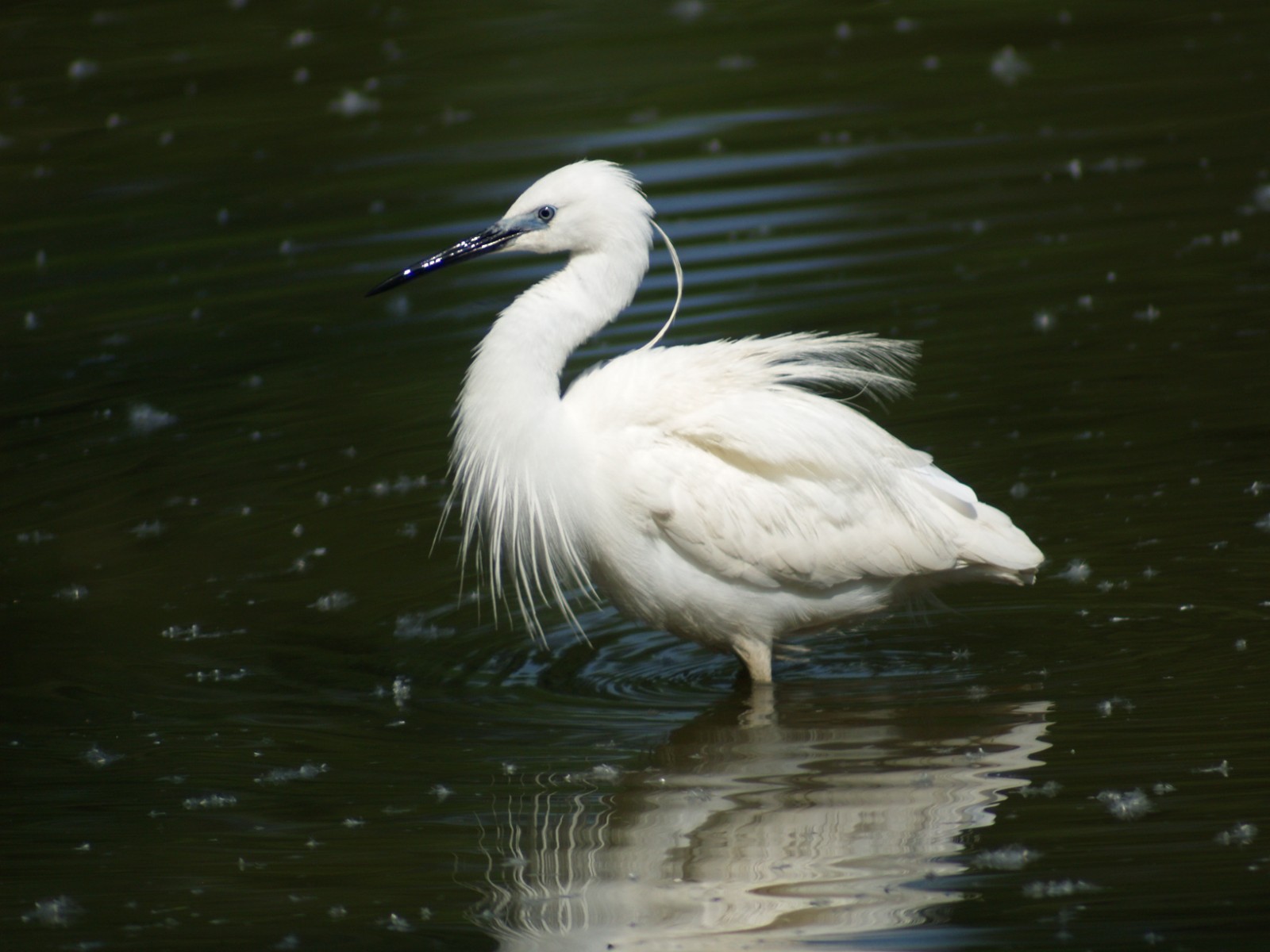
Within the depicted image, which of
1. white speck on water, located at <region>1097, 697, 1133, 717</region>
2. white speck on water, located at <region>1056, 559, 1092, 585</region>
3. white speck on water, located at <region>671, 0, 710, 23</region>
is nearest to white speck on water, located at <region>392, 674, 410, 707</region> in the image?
white speck on water, located at <region>1097, 697, 1133, 717</region>

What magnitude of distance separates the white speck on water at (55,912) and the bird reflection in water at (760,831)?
0.98m

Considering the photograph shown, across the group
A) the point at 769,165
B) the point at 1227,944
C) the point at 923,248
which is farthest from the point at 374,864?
the point at 769,165

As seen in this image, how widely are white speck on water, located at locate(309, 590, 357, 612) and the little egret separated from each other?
92cm

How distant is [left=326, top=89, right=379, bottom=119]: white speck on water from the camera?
12320 millimetres

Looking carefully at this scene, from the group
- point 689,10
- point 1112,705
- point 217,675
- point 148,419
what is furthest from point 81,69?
point 1112,705

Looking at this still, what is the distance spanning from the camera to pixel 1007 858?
425 centimetres

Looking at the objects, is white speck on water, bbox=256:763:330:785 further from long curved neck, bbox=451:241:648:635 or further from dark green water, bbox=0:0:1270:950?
long curved neck, bbox=451:241:648:635

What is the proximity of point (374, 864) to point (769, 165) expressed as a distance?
7075 millimetres

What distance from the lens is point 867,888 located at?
4172mm

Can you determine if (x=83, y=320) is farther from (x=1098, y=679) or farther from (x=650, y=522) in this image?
(x=1098, y=679)

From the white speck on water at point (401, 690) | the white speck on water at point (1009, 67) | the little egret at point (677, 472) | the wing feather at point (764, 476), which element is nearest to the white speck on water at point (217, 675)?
the white speck on water at point (401, 690)

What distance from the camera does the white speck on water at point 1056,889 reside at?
4070 mm

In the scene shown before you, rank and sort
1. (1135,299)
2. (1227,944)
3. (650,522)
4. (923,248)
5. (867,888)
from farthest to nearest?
(923,248)
(1135,299)
(650,522)
(867,888)
(1227,944)

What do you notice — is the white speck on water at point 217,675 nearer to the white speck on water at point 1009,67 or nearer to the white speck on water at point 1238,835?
the white speck on water at point 1238,835
